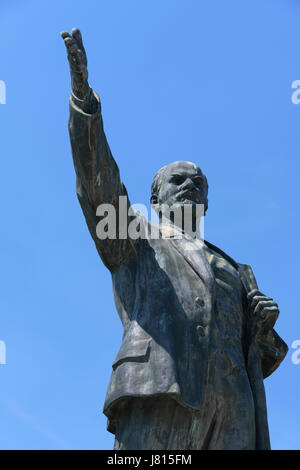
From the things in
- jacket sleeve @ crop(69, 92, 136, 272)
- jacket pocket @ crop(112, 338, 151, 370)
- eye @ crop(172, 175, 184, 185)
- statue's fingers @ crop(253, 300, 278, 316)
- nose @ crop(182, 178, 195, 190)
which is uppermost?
eye @ crop(172, 175, 184, 185)

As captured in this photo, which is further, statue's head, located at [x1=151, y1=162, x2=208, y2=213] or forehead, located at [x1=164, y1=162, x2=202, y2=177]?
forehead, located at [x1=164, y1=162, x2=202, y2=177]

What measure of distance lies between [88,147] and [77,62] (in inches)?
31.2

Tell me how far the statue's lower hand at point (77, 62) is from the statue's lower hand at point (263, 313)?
107 inches

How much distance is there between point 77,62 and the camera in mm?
9258

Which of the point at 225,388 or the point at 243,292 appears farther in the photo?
the point at 243,292

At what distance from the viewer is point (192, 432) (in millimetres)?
9008

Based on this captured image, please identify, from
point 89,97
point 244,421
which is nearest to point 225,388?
point 244,421

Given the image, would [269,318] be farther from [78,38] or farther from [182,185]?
[78,38]

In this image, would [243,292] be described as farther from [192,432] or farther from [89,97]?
[89,97]

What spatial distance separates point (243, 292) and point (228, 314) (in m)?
0.63

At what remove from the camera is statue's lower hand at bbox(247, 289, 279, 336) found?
10078 millimetres

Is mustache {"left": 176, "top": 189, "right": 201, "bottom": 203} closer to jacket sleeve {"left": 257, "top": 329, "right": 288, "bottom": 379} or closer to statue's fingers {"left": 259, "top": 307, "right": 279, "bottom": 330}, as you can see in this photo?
statue's fingers {"left": 259, "top": 307, "right": 279, "bottom": 330}

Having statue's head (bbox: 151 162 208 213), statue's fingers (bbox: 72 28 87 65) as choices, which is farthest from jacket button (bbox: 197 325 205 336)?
statue's fingers (bbox: 72 28 87 65)

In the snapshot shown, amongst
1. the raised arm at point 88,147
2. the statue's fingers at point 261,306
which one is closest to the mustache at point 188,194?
the raised arm at point 88,147
